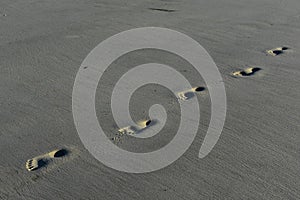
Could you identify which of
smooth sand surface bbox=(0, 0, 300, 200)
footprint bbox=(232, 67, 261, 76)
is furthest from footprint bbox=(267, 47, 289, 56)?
footprint bbox=(232, 67, 261, 76)

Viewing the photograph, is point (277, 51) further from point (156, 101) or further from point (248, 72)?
point (156, 101)

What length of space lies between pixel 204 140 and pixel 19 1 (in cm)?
368

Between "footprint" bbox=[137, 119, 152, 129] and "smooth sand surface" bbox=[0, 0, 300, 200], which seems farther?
"footprint" bbox=[137, 119, 152, 129]

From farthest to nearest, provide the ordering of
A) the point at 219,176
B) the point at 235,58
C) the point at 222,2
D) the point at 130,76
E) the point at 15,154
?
the point at 222,2 < the point at 235,58 < the point at 130,76 < the point at 15,154 < the point at 219,176

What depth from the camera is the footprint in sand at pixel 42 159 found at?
2.52 metres

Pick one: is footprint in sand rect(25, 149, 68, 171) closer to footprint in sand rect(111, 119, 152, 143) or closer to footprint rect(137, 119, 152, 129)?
footprint in sand rect(111, 119, 152, 143)

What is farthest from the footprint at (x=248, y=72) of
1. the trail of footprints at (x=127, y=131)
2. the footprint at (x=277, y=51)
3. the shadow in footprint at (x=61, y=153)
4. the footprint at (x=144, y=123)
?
the shadow in footprint at (x=61, y=153)

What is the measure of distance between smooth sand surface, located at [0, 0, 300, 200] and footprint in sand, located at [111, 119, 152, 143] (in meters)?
0.05

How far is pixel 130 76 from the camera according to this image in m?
3.57

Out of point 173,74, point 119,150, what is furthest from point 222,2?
point 119,150

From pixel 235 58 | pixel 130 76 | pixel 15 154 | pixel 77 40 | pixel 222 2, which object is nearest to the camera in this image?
pixel 15 154

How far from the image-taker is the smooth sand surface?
2.38 metres

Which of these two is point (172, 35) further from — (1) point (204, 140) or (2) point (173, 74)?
(1) point (204, 140)

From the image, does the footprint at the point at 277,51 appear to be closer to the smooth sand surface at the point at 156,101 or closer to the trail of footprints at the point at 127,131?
the smooth sand surface at the point at 156,101
